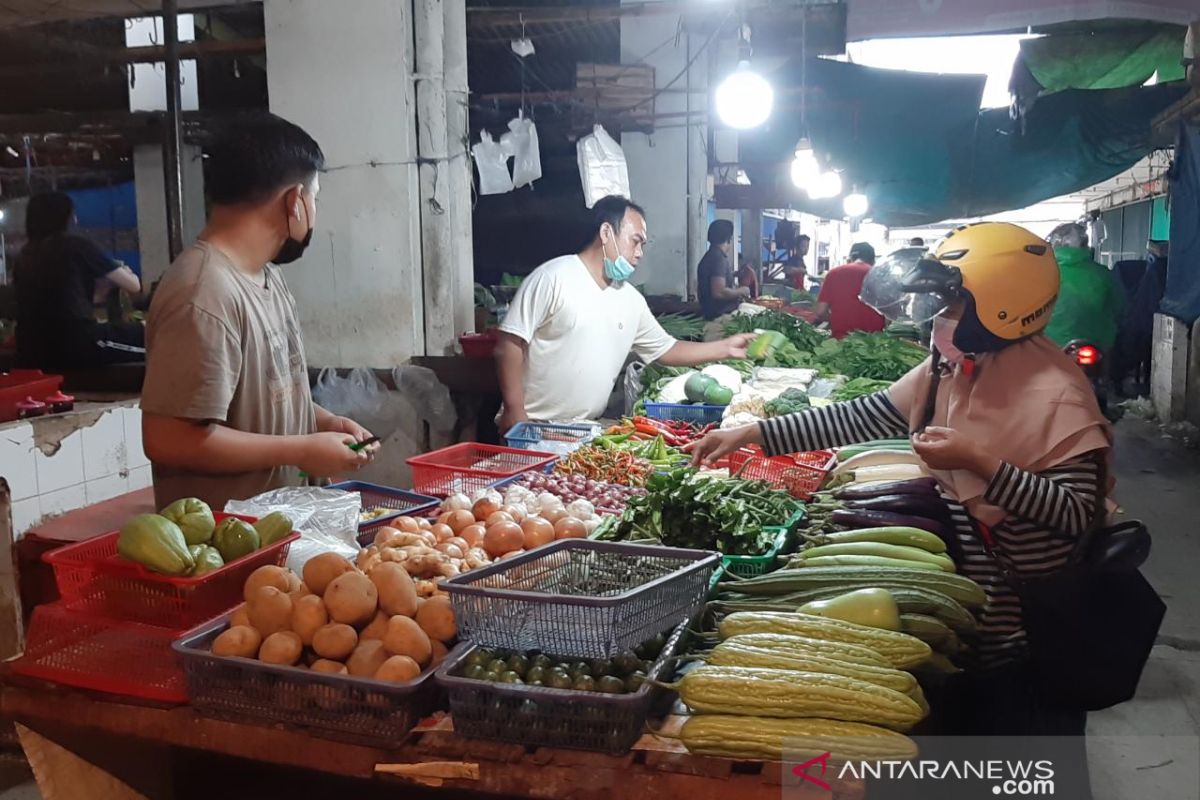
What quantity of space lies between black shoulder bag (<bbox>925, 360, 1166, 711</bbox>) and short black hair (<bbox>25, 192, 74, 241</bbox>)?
5999mm

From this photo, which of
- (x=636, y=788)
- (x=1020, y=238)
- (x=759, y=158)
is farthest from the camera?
(x=759, y=158)

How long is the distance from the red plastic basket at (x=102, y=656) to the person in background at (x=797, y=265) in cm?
1868

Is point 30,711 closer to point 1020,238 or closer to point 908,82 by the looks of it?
point 1020,238

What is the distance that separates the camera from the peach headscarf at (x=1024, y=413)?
2.70 m

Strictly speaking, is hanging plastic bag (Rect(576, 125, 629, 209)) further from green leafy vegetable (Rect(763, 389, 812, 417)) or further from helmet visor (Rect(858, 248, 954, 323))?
helmet visor (Rect(858, 248, 954, 323))

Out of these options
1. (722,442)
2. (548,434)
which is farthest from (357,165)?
(722,442)

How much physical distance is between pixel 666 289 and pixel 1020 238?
8676mm

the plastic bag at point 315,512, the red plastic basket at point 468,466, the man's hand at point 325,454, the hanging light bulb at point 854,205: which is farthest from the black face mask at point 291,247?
the hanging light bulb at point 854,205

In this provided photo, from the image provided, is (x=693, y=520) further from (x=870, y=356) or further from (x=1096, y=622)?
(x=870, y=356)

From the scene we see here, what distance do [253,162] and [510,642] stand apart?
1849 millimetres

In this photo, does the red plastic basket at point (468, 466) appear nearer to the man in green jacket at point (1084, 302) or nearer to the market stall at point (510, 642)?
the market stall at point (510, 642)

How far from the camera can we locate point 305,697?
2031 millimetres

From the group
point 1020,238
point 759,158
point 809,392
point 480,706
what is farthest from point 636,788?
point 759,158

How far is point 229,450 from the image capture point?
2.84 metres
